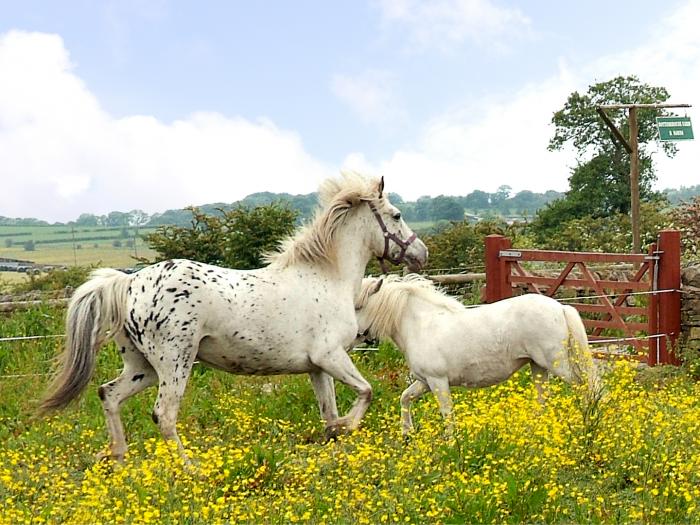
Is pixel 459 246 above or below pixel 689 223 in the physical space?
below

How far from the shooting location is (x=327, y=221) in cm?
729

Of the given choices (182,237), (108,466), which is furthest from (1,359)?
(182,237)

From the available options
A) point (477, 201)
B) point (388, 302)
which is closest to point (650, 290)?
point (388, 302)

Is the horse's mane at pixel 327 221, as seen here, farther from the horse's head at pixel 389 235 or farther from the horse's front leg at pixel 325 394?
the horse's front leg at pixel 325 394

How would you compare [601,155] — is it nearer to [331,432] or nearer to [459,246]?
[459,246]

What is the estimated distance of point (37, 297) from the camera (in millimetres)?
11977

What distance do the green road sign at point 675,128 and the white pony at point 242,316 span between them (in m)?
8.82

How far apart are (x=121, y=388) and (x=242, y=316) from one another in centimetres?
106

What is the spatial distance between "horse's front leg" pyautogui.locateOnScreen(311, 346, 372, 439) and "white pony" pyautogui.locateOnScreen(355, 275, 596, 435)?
1.56 feet

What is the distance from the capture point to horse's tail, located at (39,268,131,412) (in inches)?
260

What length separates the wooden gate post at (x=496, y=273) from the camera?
1178cm

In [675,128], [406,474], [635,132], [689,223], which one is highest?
[635,132]

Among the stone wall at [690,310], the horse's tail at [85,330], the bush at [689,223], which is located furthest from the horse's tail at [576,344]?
the bush at [689,223]

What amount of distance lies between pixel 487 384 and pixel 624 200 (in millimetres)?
35193
